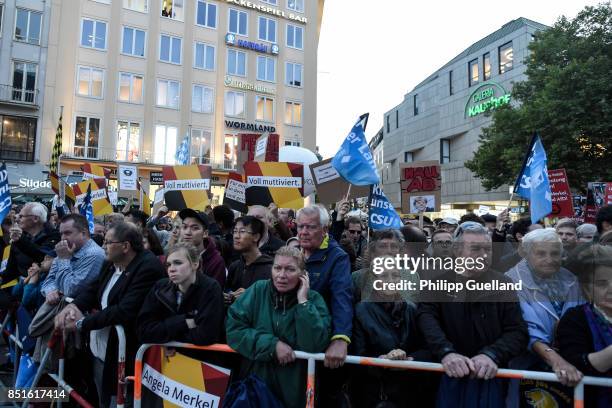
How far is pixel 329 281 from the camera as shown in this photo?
12.1 feet

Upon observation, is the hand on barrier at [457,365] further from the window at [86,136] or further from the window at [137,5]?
the window at [137,5]

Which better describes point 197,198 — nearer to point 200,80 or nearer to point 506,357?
point 506,357

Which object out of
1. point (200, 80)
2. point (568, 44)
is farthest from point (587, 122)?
point (200, 80)

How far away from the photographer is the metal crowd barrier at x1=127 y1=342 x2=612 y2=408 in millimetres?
2656

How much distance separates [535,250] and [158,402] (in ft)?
9.90

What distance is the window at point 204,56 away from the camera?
33500 millimetres

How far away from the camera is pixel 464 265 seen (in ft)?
10.6

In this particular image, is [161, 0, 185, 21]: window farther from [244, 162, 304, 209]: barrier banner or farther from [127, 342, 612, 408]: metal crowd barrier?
[127, 342, 612, 408]: metal crowd barrier

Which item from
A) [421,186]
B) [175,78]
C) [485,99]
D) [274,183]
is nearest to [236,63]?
[175,78]

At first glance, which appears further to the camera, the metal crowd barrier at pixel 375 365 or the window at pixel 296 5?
the window at pixel 296 5

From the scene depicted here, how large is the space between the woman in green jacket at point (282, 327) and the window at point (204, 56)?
107 ft

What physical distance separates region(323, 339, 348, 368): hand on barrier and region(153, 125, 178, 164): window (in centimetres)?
3077

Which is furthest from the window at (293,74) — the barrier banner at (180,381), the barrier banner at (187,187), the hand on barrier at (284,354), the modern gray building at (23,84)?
the hand on barrier at (284,354)

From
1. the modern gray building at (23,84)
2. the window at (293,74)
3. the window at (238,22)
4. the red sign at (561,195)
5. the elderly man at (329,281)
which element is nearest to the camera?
the elderly man at (329,281)
